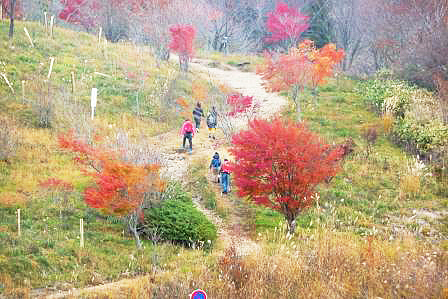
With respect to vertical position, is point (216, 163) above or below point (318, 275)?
below

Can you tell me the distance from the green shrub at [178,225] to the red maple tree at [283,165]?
136 cm

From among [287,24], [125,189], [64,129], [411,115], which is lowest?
[64,129]

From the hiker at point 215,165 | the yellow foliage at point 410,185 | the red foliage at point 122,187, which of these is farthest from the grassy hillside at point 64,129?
the yellow foliage at point 410,185

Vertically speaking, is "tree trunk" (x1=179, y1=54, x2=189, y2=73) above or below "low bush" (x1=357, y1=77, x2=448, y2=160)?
above

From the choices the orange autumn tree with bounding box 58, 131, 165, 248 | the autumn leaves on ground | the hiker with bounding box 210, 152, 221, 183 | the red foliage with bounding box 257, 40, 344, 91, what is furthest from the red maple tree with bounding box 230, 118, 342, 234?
the red foliage with bounding box 257, 40, 344, 91

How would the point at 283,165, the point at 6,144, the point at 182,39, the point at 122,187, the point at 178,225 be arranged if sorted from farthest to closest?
the point at 182,39
the point at 6,144
the point at 178,225
the point at 283,165
the point at 122,187

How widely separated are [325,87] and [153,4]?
11.8 m

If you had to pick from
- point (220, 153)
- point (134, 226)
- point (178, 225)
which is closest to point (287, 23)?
point (220, 153)

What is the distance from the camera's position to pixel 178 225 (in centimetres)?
1490

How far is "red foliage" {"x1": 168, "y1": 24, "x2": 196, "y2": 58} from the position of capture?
31281 mm

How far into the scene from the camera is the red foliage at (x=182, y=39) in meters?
31.3

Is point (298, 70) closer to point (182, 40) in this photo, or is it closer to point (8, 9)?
point (182, 40)

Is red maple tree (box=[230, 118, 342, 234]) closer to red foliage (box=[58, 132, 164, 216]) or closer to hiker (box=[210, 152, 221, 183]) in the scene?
red foliage (box=[58, 132, 164, 216])

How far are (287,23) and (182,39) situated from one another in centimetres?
1223
